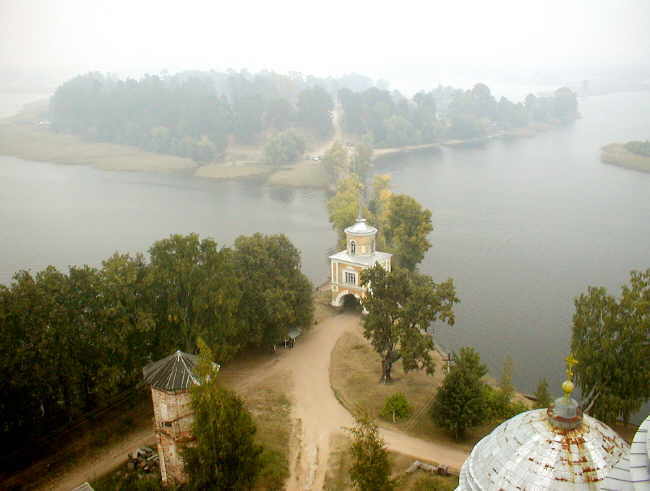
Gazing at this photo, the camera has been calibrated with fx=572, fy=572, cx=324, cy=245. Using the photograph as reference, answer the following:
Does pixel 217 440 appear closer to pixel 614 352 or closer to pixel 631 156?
pixel 614 352

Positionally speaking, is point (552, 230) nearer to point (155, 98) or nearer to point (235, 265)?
point (235, 265)

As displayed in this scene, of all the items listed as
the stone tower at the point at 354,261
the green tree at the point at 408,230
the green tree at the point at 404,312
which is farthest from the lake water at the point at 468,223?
the green tree at the point at 404,312

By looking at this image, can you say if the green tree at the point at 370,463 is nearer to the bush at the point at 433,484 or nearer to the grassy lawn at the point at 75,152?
the bush at the point at 433,484

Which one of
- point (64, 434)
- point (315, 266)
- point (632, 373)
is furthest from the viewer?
point (315, 266)

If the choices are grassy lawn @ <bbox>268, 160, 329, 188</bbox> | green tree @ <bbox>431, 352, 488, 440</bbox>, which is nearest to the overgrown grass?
green tree @ <bbox>431, 352, 488, 440</bbox>

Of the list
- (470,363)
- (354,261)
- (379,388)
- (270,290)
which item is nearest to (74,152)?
(354,261)

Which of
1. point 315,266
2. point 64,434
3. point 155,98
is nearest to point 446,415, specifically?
point 64,434
